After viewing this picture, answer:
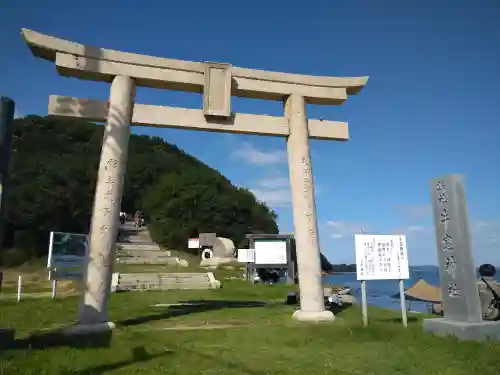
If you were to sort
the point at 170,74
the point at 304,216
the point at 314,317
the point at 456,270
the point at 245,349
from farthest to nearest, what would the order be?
the point at 304,216 < the point at 170,74 < the point at 314,317 < the point at 456,270 < the point at 245,349

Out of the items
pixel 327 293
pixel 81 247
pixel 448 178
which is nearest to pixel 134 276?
pixel 81 247

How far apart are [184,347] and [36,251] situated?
30599 millimetres

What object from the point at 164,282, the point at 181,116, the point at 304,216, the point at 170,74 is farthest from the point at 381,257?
the point at 164,282

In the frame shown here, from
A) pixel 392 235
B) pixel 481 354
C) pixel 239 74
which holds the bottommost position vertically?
pixel 481 354

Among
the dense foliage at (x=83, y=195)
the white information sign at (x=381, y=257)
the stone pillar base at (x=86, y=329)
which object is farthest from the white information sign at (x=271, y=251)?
the stone pillar base at (x=86, y=329)

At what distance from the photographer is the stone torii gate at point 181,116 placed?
8.71 metres

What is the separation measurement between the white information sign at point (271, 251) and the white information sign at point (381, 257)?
13.4 m

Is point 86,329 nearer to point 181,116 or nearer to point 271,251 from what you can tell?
point 181,116

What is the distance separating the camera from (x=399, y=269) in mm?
9250

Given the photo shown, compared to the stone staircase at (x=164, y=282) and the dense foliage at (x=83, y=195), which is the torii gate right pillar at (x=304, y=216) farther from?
the dense foliage at (x=83, y=195)

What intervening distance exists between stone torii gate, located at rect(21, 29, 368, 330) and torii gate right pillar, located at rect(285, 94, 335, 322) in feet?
0.08

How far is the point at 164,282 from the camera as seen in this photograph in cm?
1977

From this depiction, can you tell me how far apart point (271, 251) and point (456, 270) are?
1511 centimetres

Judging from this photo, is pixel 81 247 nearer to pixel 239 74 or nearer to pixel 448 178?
pixel 239 74
